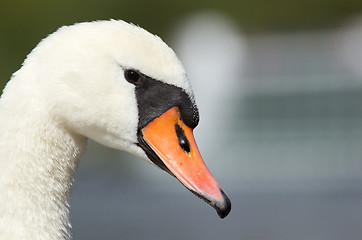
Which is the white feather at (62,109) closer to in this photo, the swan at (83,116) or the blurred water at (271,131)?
the swan at (83,116)

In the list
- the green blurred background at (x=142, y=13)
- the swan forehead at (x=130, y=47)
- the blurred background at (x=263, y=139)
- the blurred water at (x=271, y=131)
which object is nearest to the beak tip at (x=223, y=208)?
the swan forehead at (x=130, y=47)

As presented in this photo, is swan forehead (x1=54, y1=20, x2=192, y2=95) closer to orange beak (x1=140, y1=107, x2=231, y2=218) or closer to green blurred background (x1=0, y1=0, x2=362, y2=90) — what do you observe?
orange beak (x1=140, y1=107, x2=231, y2=218)

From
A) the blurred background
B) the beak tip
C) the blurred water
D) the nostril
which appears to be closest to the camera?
the beak tip

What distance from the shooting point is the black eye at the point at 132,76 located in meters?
2.23

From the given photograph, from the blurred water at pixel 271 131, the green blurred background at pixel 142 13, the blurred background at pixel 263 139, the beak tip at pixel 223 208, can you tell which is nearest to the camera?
the beak tip at pixel 223 208

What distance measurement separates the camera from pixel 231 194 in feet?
33.6

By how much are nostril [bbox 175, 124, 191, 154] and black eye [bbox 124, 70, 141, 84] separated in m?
0.18

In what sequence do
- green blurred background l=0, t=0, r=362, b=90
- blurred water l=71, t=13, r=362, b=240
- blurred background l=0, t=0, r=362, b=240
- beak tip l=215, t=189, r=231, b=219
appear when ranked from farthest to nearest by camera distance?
1. green blurred background l=0, t=0, r=362, b=90
2. blurred water l=71, t=13, r=362, b=240
3. blurred background l=0, t=0, r=362, b=240
4. beak tip l=215, t=189, r=231, b=219

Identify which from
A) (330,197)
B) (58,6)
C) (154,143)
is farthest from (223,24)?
(154,143)

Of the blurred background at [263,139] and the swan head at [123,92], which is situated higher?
the swan head at [123,92]

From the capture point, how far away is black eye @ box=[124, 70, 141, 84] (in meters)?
2.23

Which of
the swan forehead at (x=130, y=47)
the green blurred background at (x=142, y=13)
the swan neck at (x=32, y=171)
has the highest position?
the swan forehead at (x=130, y=47)

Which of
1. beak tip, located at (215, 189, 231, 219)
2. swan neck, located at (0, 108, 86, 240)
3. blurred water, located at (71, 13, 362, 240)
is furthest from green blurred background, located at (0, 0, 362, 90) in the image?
beak tip, located at (215, 189, 231, 219)

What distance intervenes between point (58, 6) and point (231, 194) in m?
8.14
